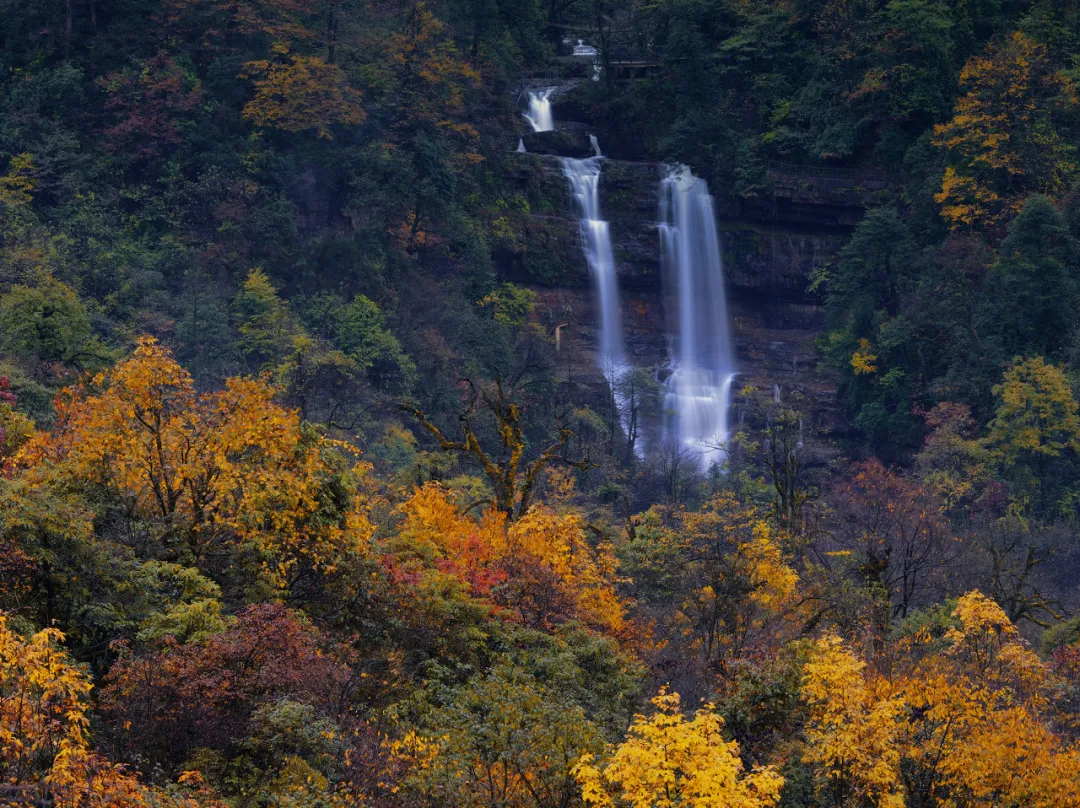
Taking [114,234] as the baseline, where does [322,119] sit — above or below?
above

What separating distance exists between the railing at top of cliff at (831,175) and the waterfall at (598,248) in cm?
821

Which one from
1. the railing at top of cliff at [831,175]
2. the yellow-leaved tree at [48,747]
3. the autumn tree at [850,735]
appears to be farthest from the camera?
the railing at top of cliff at [831,175]

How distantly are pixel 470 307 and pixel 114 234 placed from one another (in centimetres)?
1448

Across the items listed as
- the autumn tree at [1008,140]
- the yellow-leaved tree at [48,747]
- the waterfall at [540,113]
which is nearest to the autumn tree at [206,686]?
the yellow-leaved tree at [48,747]

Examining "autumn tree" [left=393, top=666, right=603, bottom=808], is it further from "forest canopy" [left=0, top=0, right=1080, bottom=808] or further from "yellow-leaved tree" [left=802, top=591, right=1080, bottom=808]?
"yellow-leaved tree" [left=802, top=591, right=1080, bottom=808]

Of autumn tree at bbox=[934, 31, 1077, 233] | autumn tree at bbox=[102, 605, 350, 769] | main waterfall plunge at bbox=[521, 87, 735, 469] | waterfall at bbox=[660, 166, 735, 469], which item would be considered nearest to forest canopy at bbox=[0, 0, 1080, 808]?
autumn tree at bbox=[102, 605, 350, 769]

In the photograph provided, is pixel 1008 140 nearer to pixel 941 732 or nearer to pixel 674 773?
pixel 941 732

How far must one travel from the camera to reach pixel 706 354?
5616 cm

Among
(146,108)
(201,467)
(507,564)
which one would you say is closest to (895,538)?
(507,564)

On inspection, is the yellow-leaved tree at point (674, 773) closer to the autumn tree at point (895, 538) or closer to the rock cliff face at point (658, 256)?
the autumn tree at point (895, 538)

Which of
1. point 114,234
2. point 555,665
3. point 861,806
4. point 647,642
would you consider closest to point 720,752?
point 861,806

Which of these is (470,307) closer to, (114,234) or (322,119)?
(322,119)

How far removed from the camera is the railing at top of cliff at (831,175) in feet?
179

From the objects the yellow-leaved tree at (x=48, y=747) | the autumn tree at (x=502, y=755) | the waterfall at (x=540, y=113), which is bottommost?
the autumn tree at (x=502, y=755)
